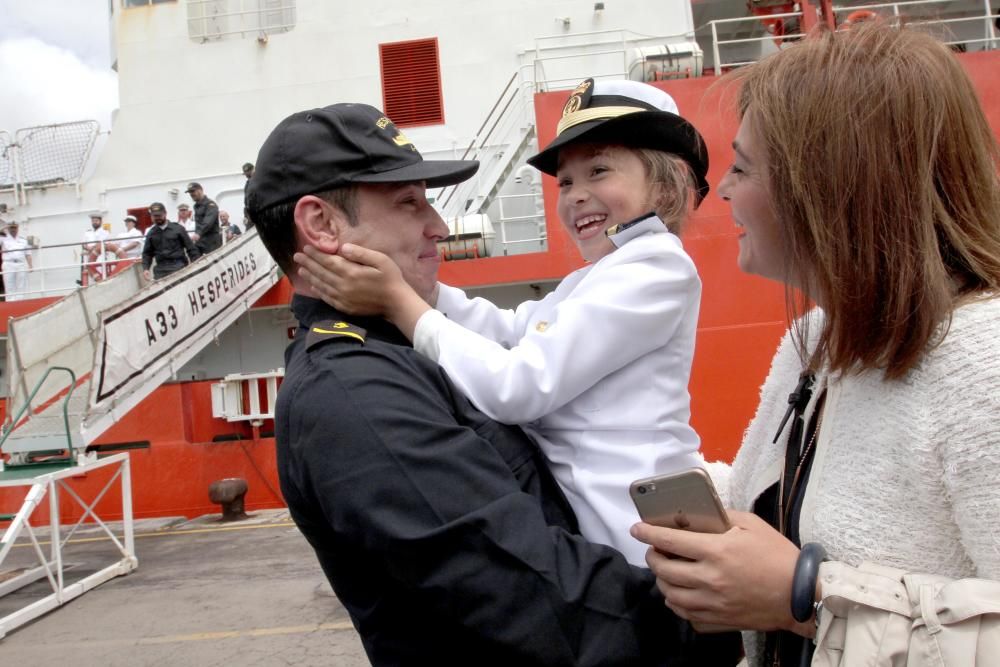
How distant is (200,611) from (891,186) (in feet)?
18.2

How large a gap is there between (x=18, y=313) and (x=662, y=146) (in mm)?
10435

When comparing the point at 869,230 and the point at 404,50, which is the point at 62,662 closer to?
the point at 869,230

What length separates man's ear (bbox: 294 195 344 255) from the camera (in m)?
1.48

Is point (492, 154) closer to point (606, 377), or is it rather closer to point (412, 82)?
point (412, 82)

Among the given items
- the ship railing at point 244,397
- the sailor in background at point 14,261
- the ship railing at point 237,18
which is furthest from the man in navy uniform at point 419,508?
the ship railing at point 237,18

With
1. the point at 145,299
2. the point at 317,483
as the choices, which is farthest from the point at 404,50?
the point at 317,483

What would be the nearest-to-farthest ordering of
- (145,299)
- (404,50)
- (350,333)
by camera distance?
Result: (350,333)
(145,299)
(404,50)

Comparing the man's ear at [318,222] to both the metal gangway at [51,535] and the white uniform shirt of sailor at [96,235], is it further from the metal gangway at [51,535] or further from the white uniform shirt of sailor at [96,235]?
the white uniform shirt of sailor at [96,235]

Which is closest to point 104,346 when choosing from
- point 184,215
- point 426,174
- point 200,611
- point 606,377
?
point 200,611

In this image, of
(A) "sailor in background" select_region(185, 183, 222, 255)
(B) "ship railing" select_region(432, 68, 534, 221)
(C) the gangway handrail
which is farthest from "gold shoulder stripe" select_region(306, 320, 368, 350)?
(A) "sailor in background" select_region(185, 183, 222, 255)

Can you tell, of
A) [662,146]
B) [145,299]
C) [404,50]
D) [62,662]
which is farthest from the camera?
[404,50]

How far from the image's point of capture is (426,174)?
1526 mm

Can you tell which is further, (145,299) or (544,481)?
(145,299)

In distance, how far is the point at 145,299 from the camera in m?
7.43
